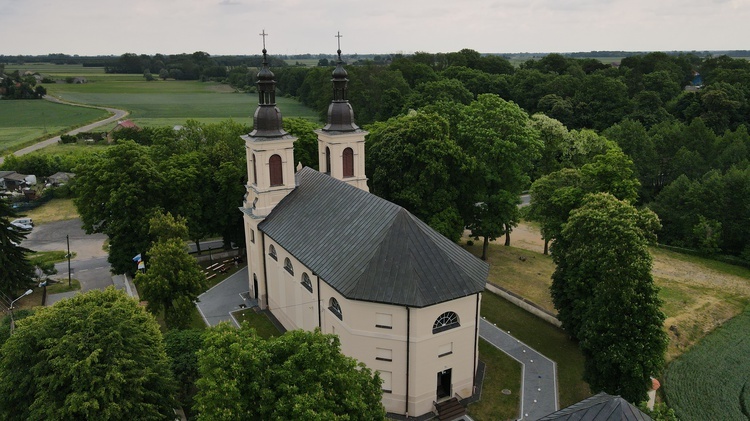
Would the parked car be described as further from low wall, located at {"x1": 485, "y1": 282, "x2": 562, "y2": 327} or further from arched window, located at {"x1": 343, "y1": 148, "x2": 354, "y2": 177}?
low wall, located at {"x1": 485, "y1": 282, "x2": 562, "y2": 327}

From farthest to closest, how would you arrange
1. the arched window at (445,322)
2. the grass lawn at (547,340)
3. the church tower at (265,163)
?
the church tower at (265,163)
the grass lawn at (547,340)
the arched window at (445,322)

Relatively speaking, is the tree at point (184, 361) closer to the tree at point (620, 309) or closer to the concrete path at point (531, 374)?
the concrete path at point (531, 374)

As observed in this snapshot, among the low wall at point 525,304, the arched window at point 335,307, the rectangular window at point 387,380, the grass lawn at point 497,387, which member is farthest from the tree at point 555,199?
the arched window at point 335,307

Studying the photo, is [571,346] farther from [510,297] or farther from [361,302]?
[361,302]

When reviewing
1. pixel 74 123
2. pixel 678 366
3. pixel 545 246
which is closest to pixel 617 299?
pixel 678 366

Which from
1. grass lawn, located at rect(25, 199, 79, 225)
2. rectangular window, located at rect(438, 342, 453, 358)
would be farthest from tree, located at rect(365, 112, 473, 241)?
grass lawn, located at rect(25, 199, 79, 225)

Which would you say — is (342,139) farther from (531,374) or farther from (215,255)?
(531,374)
